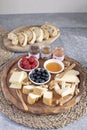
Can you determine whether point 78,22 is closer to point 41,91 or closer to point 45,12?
point 45,12

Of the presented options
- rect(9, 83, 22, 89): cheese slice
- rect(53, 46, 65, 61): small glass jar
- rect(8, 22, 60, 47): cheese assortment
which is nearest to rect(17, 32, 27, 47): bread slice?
rect(8, 22, 60, 47): cheese assortment

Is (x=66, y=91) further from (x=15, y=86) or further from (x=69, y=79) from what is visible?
(x=15, y=86)

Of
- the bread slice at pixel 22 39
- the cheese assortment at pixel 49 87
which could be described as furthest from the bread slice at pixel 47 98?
the bread slice at pixel 22 39

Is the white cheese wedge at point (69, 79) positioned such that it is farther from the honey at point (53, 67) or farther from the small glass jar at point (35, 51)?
the small glass jar at point (35, 51)

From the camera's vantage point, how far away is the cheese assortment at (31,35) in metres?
1.20

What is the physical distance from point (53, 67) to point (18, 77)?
0.17 metres

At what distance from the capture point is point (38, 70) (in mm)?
980

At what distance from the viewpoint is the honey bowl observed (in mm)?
1023

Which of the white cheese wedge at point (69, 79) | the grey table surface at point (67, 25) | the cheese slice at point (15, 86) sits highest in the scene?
the white cheese wedge at point (69, 79)

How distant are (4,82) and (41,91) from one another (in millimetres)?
174

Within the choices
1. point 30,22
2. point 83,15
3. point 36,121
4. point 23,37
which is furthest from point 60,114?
point 83,15

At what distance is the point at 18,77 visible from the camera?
0.95 metres

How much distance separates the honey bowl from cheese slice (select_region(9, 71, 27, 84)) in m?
0.11

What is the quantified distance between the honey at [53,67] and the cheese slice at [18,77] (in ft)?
0.36
